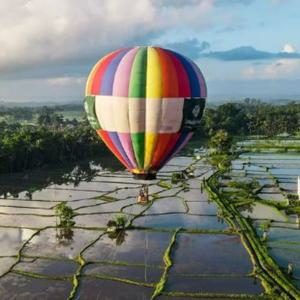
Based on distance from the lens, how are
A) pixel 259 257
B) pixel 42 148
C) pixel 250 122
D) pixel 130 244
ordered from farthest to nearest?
pixel 250 122, pixel 42 148, pixel 130 244, pixel 259 257

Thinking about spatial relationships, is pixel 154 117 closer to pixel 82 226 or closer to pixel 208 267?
pixel 208 267

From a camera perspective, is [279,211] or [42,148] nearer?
[279,211]

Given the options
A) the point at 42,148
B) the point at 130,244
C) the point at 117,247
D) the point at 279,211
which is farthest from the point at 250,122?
the point at 117,247

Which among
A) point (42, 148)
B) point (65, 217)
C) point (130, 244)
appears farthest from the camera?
point (42, 148)

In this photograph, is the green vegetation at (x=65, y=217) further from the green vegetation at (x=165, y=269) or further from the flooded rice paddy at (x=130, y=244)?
the green vegetation at (x=165, y=269)

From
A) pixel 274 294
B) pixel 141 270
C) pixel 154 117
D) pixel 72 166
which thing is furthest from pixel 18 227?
pixel 72 166

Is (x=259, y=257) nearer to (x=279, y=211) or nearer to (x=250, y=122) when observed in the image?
(x=279, y=211)
